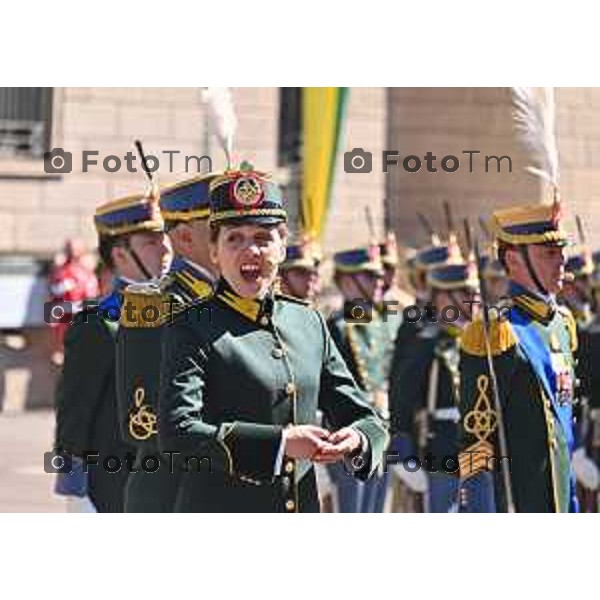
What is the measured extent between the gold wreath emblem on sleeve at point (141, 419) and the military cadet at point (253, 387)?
0.58ft

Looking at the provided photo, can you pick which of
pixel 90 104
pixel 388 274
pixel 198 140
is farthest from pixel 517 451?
pixel 90 104

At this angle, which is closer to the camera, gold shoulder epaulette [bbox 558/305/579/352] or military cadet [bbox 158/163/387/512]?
military cadet [bbox 158/163/387/512]

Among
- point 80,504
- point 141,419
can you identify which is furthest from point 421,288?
point 141,419

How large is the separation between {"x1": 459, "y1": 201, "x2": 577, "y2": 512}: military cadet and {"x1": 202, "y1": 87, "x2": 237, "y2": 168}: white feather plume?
40.2 inches

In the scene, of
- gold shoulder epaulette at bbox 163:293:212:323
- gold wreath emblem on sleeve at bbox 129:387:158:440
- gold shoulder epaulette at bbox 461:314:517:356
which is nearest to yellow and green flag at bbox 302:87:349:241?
gold shoulder epaulette at bbox 461:314:517:356

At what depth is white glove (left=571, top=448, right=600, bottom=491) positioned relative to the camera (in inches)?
251

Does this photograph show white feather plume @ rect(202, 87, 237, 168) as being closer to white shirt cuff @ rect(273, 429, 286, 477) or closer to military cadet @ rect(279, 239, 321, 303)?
white shirt cuff @ rect(273, 429, 286, 477)

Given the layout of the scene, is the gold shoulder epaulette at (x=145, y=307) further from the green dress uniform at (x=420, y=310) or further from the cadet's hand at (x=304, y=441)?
the green dress uniform at (x=420, y=310)

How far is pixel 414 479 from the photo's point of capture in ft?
21.3

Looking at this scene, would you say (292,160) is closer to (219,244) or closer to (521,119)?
(521,119)

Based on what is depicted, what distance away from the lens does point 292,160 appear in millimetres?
10859

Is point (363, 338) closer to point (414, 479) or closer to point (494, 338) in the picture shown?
point (414, 479)

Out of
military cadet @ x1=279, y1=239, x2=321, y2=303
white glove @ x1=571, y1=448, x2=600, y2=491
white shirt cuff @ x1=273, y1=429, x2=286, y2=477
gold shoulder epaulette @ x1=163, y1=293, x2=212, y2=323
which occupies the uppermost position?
military cadet @ x1=279, y1=239, x2=321, y2=303

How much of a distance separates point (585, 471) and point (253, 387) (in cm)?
315
